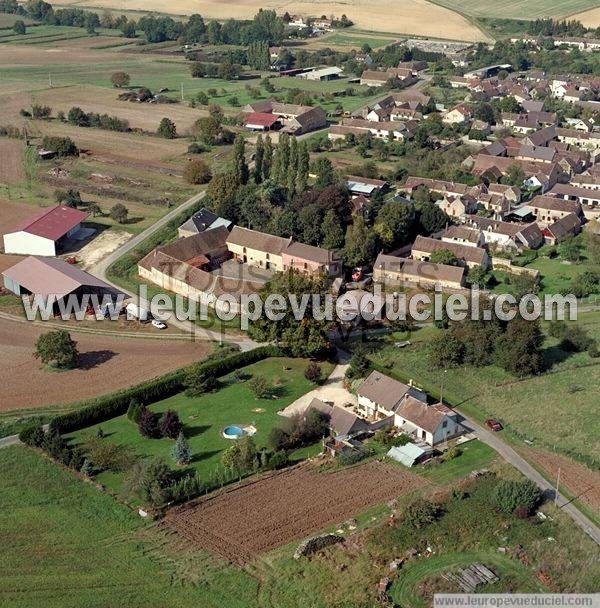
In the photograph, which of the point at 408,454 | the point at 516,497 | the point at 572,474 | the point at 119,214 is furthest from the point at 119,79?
the point at 516,497

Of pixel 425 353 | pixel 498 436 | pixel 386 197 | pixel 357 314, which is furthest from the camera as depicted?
pixel 386 197

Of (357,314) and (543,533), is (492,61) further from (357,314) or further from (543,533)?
(543,533)

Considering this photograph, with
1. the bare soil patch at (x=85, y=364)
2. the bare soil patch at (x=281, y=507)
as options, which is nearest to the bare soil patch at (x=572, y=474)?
the bare soil patch at (x=281, y=507)

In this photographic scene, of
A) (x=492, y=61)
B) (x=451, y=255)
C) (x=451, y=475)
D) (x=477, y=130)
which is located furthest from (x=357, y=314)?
(x=492, y=61)

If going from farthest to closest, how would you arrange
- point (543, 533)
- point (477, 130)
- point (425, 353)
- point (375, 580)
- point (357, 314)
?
point (477, 130) → point (357, 314) → point (425, 353) → point (543, 533) → point (375, 580)

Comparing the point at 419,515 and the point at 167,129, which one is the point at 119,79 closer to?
the point at 167,129

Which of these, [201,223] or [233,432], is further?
[201,223]

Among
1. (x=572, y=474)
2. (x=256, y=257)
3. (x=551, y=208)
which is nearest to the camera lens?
(x=572, y=474)
